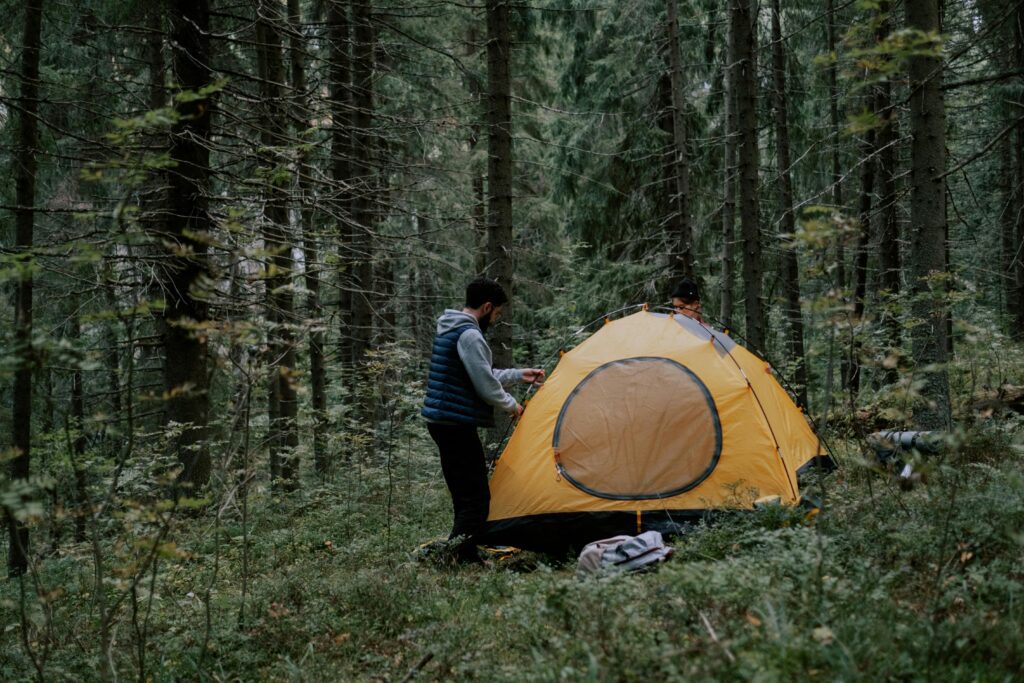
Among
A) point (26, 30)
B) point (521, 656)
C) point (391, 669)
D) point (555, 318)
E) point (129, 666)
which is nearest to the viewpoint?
point (521, 656)

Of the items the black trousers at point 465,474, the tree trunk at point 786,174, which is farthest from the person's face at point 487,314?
the tree trunk at point 786,174

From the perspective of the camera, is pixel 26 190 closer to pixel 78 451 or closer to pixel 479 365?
pixel 78 451

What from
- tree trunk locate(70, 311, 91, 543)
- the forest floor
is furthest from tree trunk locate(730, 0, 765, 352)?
tree trunk locate(70, 311, 91, 543)

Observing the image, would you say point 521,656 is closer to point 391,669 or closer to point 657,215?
point 391,669

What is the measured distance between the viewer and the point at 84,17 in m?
9.68

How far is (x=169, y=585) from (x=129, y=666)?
1650 mm

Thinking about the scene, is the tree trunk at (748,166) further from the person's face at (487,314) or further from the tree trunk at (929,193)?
the person's face at (487,314)

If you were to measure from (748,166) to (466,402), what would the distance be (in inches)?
248

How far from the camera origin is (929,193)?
232 inches

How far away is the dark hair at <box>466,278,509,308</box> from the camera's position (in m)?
5.71

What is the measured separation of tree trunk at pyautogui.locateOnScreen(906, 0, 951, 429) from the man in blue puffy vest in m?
3.47

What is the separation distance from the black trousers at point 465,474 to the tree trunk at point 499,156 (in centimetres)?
244

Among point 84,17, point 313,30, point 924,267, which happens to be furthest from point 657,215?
point 84,17

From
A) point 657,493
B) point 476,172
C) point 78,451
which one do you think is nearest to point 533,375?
point 657,493
